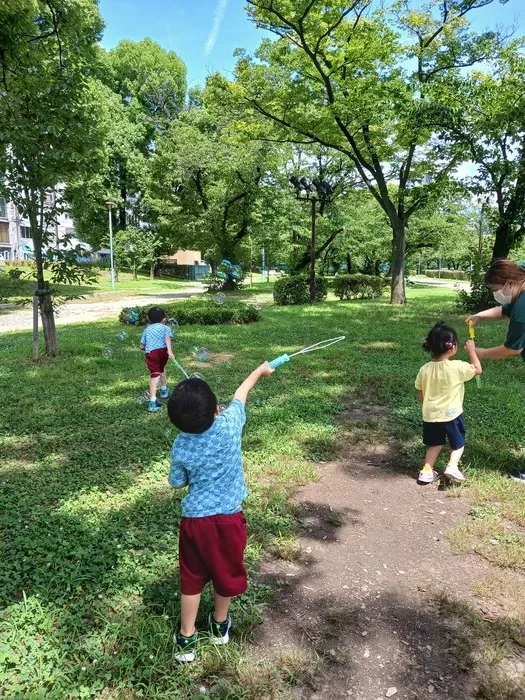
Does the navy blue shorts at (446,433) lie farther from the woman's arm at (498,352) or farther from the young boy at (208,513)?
the young boy at (208,513)

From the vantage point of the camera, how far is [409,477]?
4324 mm

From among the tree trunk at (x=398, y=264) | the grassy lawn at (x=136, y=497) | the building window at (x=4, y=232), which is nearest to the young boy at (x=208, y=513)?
the grassy lawn at (x=136, y=497)

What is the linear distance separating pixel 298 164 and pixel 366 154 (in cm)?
916

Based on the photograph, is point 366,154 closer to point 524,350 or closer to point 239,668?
point 524,350

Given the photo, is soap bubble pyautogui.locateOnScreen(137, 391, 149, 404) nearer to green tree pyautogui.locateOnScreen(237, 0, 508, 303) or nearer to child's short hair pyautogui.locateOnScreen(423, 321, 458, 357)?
child's short hair pyautogui.locateOnScreen(423, 321, 458, 357)

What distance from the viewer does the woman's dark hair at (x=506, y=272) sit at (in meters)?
3.76

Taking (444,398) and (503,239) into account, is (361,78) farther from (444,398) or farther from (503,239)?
(444,398)

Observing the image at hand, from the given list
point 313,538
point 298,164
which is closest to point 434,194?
point 298,164

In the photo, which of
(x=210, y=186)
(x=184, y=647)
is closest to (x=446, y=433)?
(x=184, y=647)

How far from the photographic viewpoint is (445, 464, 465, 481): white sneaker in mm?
4027

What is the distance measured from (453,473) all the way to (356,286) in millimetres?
17526

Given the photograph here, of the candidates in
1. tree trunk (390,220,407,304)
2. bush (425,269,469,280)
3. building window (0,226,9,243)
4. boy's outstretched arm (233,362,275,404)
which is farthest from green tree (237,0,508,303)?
bush (425,269,469,280)

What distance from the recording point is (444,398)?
4.14 m

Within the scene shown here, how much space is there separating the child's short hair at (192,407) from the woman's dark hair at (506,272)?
8.91 ft
